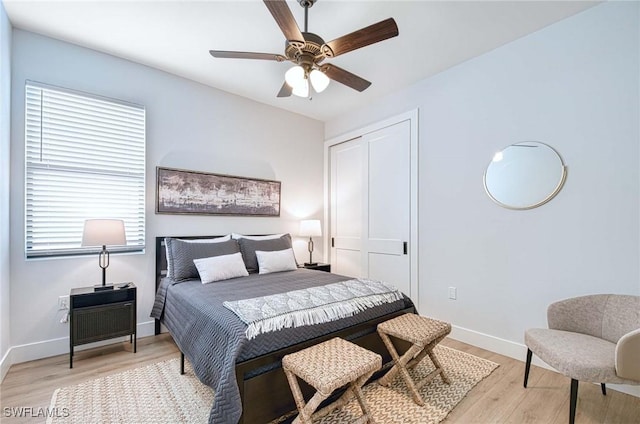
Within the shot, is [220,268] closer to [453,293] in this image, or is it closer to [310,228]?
[310,228]

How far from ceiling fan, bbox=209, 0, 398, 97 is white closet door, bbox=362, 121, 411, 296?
1483 mm

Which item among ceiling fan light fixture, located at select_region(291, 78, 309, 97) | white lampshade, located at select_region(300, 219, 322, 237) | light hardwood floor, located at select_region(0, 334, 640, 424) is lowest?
light hardwood floor, located at select_region(0, 334, 640, 424)

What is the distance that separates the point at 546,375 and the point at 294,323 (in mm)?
2122

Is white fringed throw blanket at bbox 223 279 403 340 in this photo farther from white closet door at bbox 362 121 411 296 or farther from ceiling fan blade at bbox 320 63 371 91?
ceiling fan blade at bbox 320 63 371 91

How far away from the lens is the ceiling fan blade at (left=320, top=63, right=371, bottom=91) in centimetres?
225

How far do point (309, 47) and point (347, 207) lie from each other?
2.69 meters

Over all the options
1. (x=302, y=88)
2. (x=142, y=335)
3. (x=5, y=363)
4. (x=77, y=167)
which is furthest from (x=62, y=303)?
Result: (x=302, y=88)

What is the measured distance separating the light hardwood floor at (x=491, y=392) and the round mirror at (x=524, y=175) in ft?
4.58

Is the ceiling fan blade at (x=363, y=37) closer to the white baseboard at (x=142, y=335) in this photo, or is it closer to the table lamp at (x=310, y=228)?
the table lamp at (x=310, y=228)

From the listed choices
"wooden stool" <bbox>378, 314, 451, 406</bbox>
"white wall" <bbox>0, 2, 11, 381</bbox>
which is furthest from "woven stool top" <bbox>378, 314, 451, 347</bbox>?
"white wall" <bbox>0, 2, 11, 381</bbox>

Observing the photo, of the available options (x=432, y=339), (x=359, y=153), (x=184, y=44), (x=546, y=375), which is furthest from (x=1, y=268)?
(x=546, y=375)

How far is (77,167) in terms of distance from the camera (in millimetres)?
2787

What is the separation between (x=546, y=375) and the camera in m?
2.37

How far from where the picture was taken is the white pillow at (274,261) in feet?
10.7
